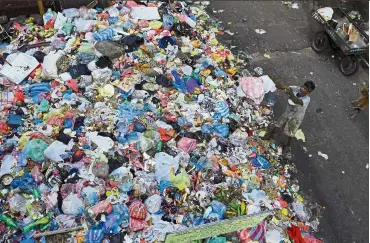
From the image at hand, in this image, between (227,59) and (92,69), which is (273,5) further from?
(92,69)

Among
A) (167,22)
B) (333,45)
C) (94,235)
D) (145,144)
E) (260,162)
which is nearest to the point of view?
(94,235)

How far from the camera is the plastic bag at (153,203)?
202 inches

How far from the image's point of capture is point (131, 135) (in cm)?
579

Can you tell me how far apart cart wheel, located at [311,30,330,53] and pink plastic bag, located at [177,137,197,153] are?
12.9ft

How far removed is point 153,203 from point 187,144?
111 cm

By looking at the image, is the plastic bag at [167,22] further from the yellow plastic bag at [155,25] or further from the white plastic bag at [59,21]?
the white plastic bag at [59,21]

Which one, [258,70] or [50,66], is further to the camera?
[258,70]

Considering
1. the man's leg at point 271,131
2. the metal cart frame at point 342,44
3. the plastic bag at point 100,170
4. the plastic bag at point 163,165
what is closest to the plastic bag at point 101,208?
the plastic bag at point 100,170

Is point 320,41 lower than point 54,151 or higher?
lower

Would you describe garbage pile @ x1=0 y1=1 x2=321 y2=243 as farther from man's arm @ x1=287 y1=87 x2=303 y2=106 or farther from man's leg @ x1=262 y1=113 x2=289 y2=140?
man's arm @ x1=287 y1=87 x2=303 y2=106

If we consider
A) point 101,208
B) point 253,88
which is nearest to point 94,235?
point 101,208

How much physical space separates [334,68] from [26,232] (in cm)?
632

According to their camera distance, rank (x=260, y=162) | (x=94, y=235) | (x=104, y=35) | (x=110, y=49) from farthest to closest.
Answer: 1. (x=104, y=35)
2. (x=110, y=49)
3. (x=260, y=162)
4. (x=94, y=235)

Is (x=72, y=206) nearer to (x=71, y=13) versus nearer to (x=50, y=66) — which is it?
(x=50, y=66)
